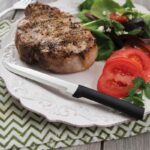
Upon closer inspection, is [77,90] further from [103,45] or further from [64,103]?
[103,45]

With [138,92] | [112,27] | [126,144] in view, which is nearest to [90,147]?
[126,144]

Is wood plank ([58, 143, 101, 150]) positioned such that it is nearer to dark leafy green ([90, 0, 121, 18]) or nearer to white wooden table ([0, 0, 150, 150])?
white wooden table ([0, 0, 150, 150])

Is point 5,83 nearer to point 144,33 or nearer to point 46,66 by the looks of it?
point 46,66

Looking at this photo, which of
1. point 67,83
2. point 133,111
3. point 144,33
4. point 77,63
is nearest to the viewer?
point 133,111

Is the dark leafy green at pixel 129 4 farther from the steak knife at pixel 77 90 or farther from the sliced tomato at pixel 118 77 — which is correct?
the steak knife at pixel 77 90

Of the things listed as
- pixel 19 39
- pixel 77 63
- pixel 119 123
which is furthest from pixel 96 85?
pixel 19 39

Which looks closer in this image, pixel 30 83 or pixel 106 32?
pixel 30 83
